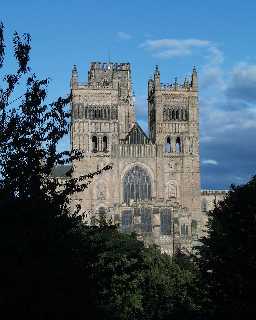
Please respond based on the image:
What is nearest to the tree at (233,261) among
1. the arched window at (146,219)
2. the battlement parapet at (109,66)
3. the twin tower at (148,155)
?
the arched window at (146,219)

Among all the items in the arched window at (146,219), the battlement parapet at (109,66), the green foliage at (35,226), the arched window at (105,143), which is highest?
the battlement parapet at (109,66)

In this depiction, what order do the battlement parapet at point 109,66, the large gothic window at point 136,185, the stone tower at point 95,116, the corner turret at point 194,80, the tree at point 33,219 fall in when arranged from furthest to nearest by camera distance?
the battlement parapet at point 109,66 → the corner turret at point 194,80 → the stone tower at point 95,116 → the large gothic window at point 136,185 → the tree at point 33,219

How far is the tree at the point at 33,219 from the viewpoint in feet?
44.6

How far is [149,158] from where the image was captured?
4163 inches

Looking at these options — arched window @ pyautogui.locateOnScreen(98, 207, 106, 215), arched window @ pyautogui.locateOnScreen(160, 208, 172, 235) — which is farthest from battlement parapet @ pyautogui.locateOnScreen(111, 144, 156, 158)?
arched window @ pyautogui.locateOnScreen(160, 208, 172, 235)

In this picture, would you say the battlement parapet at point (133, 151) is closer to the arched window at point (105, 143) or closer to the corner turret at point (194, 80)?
the arched window at point (105, 143)

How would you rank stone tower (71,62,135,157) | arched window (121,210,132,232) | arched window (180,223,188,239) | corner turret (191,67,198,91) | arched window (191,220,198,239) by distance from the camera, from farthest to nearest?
corner turret (191,67,198,91), stone tower (71,62,135,157), arched window (191,220,198,239), arched window (180,223,188,239), arched window (121,210,132,232)

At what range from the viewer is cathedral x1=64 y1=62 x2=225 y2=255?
99.1 meters

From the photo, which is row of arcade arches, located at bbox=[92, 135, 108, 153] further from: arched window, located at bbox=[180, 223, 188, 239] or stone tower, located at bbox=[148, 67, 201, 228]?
arched window, located at bbox=[180, 223, 188, 239]

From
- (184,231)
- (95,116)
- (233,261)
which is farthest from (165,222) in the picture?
(233,261)

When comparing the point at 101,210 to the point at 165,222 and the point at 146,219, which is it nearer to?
the point at 146,219

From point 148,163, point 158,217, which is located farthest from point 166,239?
point 148,163

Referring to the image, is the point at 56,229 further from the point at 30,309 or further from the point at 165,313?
the point at 165,313

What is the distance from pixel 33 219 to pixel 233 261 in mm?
20267
